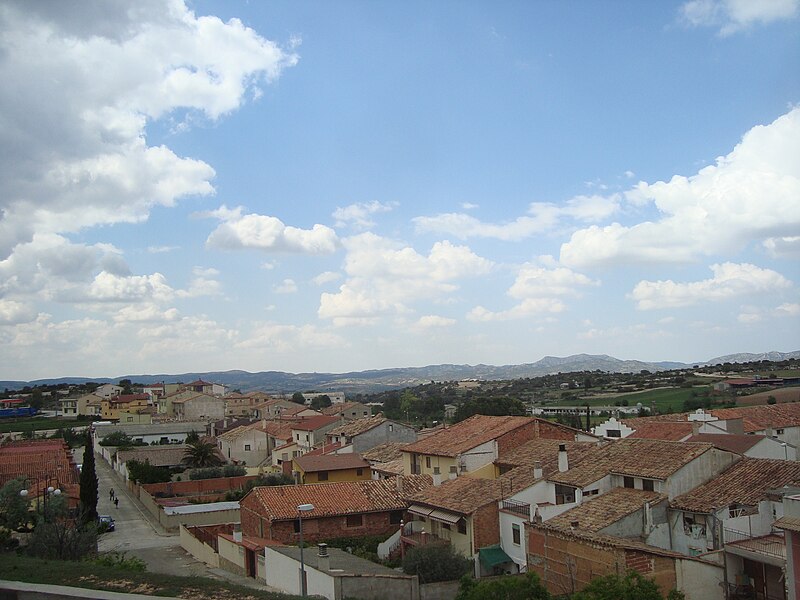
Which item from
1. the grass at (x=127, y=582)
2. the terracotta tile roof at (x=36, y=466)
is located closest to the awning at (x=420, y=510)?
the grass at (x=127, y=582)

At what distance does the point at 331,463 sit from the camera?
143ft

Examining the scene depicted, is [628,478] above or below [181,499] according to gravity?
above

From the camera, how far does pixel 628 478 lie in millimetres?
26594

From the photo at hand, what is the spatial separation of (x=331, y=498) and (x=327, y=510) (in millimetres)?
1368

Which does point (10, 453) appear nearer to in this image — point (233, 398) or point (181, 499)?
point (181, 499)

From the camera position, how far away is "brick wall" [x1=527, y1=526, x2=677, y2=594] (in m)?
19.6

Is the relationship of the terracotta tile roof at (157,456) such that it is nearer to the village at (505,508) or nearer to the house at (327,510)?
the village at (505,508)

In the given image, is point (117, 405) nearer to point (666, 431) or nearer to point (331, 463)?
point (331, 463)

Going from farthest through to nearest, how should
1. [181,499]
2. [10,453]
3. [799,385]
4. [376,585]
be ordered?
1. [799,385]
2. [10,453]
3. [181,499]
4. [376,585]

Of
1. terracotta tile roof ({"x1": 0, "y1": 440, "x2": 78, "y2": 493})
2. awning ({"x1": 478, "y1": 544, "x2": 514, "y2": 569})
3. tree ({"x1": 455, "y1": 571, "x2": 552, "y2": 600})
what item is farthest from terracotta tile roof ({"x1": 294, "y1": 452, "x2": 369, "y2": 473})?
tree ({"x1": 455, "y1": 571, "x2": 552, "y2": 600})

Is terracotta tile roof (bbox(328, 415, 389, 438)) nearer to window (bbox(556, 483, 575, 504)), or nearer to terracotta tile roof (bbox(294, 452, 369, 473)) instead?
terracotta tile roof (bbox(294, 452, 369, 473))

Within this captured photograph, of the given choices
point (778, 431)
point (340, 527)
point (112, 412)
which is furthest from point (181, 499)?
point (112, 412)

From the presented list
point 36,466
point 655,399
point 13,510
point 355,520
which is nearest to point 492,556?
point 355,520

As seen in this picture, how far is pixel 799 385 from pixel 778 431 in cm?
6071
